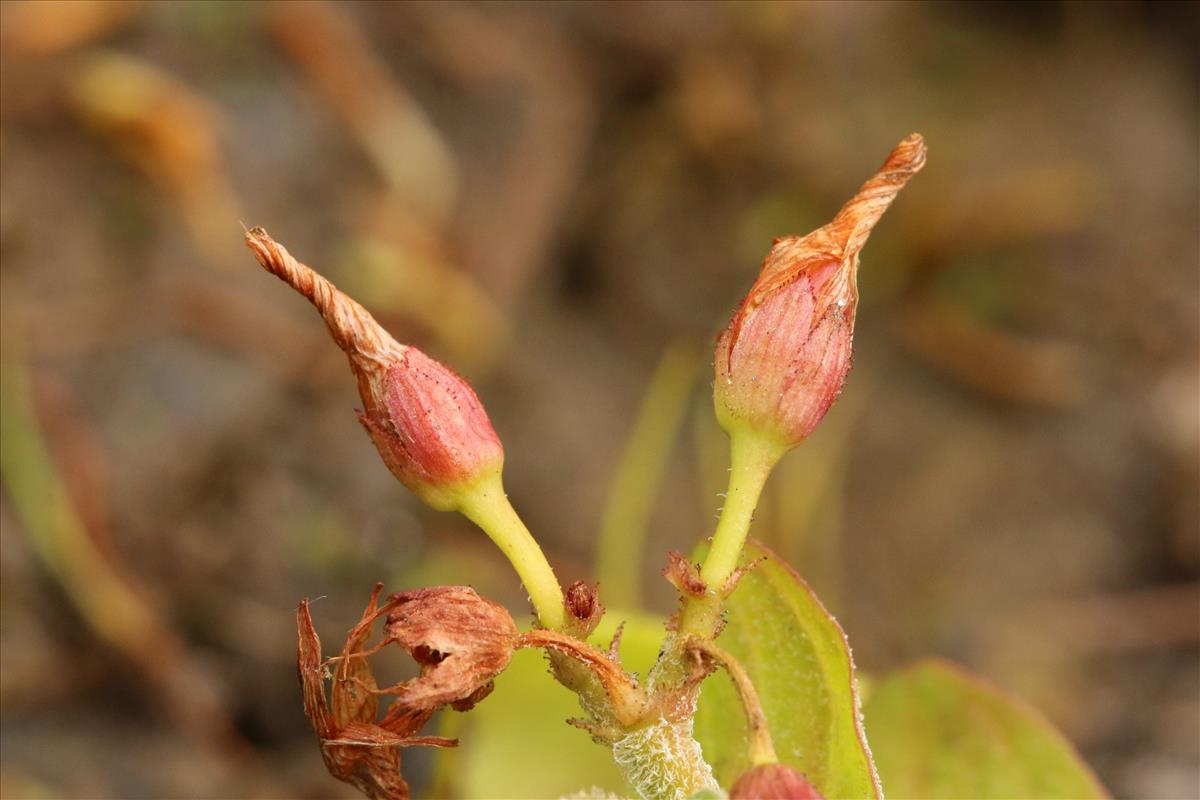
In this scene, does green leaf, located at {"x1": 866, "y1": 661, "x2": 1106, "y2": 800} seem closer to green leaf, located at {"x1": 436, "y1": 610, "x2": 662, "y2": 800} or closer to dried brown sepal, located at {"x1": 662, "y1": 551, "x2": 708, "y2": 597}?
green leaf, located at {"x1": 436, "y1": 610, "x2": 662, "y2": 800}

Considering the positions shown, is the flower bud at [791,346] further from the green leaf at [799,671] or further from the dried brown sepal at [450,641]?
the dried brown sepal at [450,641]

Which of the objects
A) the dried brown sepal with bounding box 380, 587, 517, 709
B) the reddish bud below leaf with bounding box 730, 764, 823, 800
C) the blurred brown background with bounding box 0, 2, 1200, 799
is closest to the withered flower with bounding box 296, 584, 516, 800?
the dried brown sepal with bounding box 380, 587, 517, 709

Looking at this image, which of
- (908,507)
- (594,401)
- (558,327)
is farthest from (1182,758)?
(558,327)

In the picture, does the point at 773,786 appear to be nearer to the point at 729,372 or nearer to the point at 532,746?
the point at 729,372

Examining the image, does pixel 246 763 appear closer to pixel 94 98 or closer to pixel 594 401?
pixel 594 401

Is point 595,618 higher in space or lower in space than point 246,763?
lower

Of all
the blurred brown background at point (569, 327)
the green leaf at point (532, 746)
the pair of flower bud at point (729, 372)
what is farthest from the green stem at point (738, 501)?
the blurred brown background at point (569, 327)
